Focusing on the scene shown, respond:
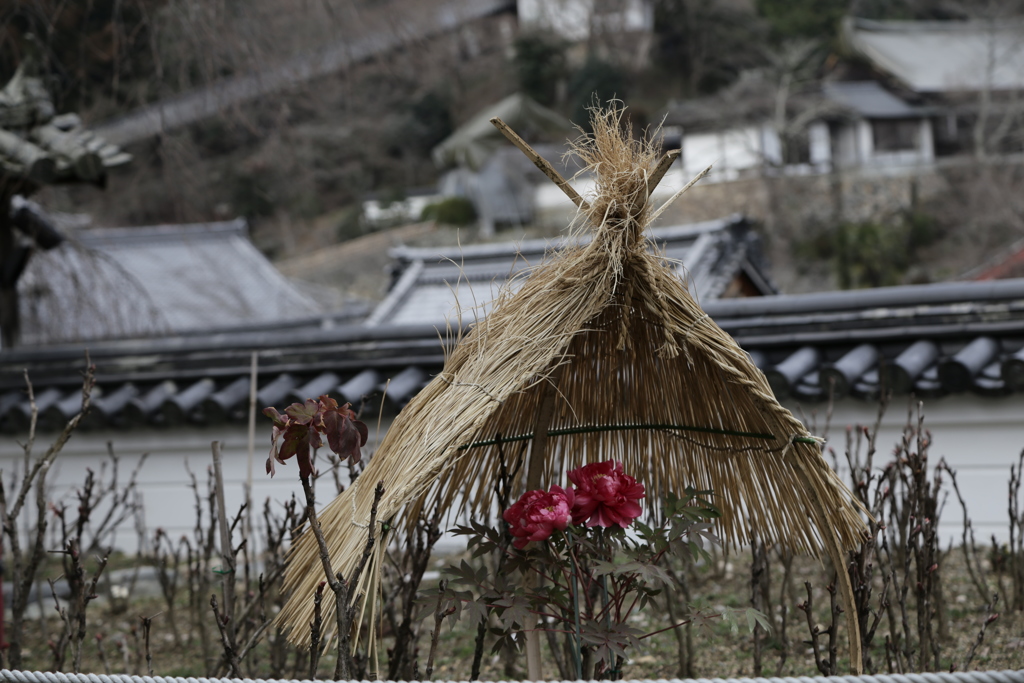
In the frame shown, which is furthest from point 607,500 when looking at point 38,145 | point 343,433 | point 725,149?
point 725,149

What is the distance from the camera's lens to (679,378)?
2.27 meters

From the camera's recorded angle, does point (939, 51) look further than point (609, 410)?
Yes

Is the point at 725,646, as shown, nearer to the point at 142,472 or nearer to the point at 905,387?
the point at 905,387

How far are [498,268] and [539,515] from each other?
6277 millimetres

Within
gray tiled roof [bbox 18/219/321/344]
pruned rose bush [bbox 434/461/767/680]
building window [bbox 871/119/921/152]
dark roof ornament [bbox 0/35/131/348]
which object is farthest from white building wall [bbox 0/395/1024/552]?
building window [bbox 871/119/921/152]

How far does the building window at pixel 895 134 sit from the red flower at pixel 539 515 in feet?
90.3

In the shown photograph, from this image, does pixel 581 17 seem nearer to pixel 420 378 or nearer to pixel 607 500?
pixel 420 378

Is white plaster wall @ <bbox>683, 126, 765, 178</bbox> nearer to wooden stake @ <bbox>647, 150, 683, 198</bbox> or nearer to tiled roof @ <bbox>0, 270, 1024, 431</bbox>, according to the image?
tiled roof @ <bbox>0, 270, 1024, 431</bbox>

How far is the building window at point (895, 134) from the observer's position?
87.7 ft

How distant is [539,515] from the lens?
2.00 metres

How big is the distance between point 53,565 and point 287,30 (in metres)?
4.51

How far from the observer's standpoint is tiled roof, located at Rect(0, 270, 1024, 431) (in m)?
3.94

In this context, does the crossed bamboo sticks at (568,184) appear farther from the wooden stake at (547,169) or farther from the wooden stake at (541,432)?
the wooden stake at (541,432)

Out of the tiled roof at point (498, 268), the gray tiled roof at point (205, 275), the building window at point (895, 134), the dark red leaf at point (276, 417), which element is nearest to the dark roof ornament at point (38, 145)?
the tiled roof at point (498, 268)
